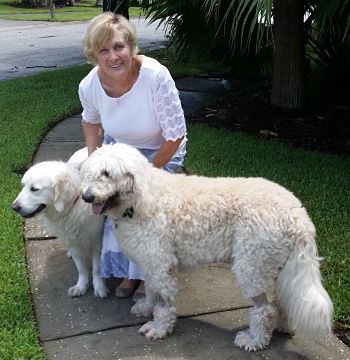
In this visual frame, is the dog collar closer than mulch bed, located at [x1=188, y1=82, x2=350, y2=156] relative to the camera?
Yes

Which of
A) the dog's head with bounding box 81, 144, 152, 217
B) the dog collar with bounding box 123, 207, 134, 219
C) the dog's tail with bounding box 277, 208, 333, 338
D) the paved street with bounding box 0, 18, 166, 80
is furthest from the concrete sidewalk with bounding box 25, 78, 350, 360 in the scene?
the paved street with bounding box 0, 18, 166, 80

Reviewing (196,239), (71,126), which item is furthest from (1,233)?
(71,126)

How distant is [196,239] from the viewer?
3154mm

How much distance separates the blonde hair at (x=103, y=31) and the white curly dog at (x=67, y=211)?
2.80 feet

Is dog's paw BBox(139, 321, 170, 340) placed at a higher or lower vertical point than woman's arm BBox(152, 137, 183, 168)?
lower

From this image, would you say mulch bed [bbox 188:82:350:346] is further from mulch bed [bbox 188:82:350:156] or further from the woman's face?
the woman's face

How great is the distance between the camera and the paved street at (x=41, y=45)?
13.9 meters

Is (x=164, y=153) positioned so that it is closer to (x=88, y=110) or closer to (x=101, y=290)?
(x=88, y=110)

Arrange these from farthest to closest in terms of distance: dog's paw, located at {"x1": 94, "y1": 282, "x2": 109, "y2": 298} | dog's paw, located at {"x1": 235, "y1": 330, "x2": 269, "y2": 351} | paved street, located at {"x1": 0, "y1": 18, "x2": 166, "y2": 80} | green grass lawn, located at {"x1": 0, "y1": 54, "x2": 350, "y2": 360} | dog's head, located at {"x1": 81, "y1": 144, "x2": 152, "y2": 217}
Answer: paved street, located at {"x1": 0, "y1": 18, "x2": 166, "y2": 80}, dog's paw, located at {"x1": 94, "y1": 282, "x2": 109, "y2": 298}, green grass lawn, located at {"x1": 0, "y1": 54, "x2": 350, "y2": 360}, dog's paw, located at {"x1": 235, "y1": 330, "x2": 269, "y2": 351}, dog's head, located at {"x1": 81, "y1": 144, "x2": 152, "y2": 217}

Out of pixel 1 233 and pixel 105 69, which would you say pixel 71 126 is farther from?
pixel 105 69

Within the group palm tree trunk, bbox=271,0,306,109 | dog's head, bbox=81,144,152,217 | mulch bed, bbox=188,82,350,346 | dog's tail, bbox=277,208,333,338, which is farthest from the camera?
palm tree trunk, bbox=271,0,306,109

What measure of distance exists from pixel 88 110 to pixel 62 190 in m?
0.87

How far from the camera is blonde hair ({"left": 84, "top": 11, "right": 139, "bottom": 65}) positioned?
366 cm

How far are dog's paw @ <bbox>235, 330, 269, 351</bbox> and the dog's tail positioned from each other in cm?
24
